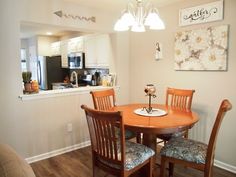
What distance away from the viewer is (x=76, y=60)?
5.17 meters

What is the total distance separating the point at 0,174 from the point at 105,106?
200 cm

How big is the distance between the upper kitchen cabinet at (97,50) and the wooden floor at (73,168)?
6.39 ft

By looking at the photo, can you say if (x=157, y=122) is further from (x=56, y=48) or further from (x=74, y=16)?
(x=56, y=48)

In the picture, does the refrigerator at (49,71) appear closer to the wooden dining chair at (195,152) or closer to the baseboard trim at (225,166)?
the wooden dining chair at (195,152)

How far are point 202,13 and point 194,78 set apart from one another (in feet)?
2.89

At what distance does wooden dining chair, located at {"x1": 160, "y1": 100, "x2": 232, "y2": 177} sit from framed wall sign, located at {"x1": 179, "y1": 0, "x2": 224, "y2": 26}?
4.27 ft

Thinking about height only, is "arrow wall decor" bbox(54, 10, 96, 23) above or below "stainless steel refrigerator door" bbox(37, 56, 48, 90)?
above

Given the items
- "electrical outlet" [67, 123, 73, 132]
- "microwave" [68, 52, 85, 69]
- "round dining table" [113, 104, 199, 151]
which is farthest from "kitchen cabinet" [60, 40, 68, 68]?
"round dining table" [113, 104, 199, 151]

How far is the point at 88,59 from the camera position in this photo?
4.82 meters

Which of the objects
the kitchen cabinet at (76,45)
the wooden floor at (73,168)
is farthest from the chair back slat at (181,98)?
the kitchen cabinet at (76,45)

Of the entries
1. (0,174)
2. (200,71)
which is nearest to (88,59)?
(200,71)

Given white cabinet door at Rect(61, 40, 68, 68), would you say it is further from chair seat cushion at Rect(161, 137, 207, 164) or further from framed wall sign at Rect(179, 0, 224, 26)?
chair seat cushion at Rect(161, 137, 207, 164)

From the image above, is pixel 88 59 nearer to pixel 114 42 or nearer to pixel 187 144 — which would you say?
pixel 114 42

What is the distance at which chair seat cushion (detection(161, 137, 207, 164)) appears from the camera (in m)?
1.96
